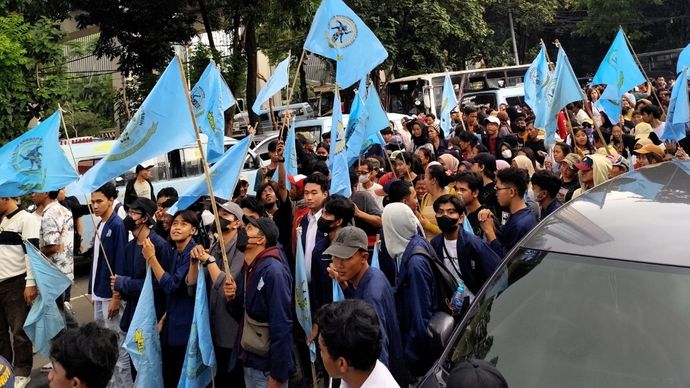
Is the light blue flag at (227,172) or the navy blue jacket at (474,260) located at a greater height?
the light blue flag at (227,172)

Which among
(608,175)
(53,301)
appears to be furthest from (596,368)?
(53,301)

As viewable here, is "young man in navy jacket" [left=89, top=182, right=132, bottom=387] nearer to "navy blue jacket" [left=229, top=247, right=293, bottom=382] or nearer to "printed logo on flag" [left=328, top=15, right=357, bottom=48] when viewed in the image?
"navy blue jacket" [left=229, top=247, right=293, bottom=382]

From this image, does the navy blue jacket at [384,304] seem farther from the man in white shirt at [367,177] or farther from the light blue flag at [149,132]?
the man in white shirt at [367,177]

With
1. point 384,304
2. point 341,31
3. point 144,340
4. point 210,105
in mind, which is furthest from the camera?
point 341,31

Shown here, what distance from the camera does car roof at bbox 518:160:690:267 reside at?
9.83ft

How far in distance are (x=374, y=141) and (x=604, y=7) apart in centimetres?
3127

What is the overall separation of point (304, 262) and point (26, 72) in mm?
6872

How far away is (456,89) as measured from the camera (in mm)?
22062

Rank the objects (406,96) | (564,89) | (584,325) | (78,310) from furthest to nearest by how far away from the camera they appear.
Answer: (406,96)
(78,310)
(564,89)
(584,325)

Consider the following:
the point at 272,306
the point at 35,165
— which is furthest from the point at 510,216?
the point at 35,165

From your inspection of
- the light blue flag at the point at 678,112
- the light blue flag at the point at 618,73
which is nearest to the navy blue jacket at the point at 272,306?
the light blue flag at the point at 678,112

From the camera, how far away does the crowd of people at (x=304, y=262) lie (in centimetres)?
397

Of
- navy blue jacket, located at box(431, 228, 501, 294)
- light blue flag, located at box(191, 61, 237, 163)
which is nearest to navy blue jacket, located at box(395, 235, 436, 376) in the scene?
navy blue jacket, located at box(431, 228, 501, 294)

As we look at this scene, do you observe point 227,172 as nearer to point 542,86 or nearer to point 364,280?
point 364,280
